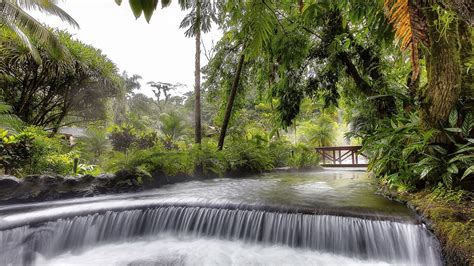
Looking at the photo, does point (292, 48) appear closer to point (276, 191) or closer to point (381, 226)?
point (381, 226)

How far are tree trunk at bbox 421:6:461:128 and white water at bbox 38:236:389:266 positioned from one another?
1.95 m

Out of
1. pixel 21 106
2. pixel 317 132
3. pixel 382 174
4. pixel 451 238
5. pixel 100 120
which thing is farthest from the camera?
pixel 317 132

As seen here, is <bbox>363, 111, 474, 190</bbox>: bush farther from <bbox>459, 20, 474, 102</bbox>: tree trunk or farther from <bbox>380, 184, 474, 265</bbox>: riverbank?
<bbox>459, 20, 474, 102</bbox>: tree trunk

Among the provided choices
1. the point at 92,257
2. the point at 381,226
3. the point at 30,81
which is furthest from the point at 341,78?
the point at 30,81

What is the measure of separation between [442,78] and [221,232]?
3.34 meters

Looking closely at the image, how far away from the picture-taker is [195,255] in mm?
3314

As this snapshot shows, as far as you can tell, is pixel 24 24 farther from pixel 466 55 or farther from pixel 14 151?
pixel 466 55

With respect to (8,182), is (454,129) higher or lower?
higher

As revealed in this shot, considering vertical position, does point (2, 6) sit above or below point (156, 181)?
above

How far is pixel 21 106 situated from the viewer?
981 centimetres

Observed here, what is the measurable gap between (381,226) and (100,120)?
44.2ft

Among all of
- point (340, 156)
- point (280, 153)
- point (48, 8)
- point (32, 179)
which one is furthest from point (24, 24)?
point (340, 156)

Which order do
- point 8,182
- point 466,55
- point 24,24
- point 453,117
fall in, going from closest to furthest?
1. point 453,117
2. point 466,55
3. point 8,182
4. point 24,24

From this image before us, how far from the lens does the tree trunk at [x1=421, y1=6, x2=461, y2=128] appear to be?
3111mm
